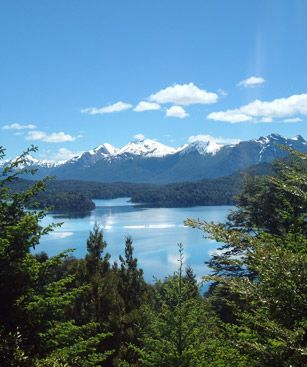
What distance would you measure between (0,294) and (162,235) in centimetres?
13112

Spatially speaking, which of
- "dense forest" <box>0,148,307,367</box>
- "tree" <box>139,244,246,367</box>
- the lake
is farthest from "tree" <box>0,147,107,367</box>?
the lake

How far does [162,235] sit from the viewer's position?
139 metres

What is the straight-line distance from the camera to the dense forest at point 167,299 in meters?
4.80

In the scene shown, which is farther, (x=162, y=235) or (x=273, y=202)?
(x=162, y=235)

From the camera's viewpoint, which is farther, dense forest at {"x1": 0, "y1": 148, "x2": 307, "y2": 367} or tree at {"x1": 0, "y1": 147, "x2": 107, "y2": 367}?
tree at {"x1": 0, "y1": 147, "x2": 107, "y2": 367}

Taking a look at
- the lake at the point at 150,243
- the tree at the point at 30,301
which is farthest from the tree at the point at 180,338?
the lake at the point at 150,243

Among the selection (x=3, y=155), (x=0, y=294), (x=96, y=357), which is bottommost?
(x=96, y=357)

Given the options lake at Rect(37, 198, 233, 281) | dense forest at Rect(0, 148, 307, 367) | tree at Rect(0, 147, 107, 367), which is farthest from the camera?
lake at Rect(37, 198, 233, 281)

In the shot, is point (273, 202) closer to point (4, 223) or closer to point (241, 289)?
point (4, 223)

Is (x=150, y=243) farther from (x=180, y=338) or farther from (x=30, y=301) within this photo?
(x=30, y=301)

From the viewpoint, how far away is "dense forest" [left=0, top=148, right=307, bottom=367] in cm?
480

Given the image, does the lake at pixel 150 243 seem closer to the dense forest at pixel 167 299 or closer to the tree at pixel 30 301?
the dense forest at pixel 167 299

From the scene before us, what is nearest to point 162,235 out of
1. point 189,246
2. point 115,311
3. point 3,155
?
point 189,246

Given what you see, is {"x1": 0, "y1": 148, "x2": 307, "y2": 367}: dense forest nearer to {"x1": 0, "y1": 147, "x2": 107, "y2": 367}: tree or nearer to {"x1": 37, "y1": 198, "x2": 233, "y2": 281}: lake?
{"x1": 0, "y1": 147, "x2": 107, "y2": 367}: tree
